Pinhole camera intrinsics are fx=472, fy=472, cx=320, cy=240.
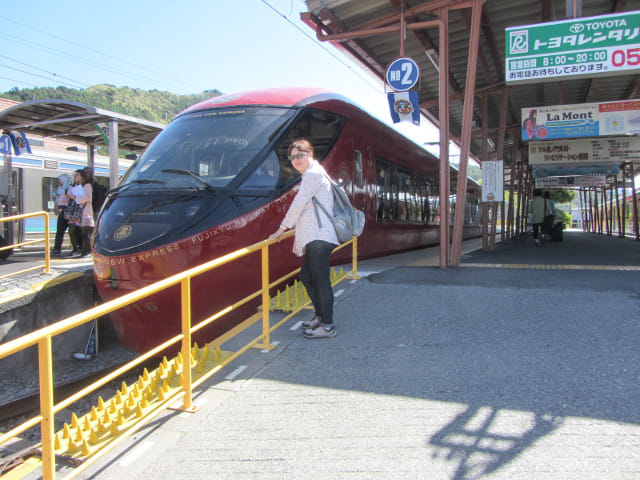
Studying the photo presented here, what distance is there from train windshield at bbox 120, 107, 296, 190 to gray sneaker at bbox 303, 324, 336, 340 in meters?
1.82

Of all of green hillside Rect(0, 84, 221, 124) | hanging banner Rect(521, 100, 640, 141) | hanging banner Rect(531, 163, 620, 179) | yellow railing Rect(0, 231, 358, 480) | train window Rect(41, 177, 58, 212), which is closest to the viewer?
yellow railing Rect(0, 231, 358, 480)

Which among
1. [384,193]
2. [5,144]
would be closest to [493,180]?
[384,193]

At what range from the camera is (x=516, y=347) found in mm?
3857

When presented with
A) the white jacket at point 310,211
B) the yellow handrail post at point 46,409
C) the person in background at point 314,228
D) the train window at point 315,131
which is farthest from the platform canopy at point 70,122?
the yellow handrail post at point 46,409

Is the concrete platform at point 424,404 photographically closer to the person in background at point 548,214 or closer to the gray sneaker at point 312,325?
the gray sneaker at point 312,325

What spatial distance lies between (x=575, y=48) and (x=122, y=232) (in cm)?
662

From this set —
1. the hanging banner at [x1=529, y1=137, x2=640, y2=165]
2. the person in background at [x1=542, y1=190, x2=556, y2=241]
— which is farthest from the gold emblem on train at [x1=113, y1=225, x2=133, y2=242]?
the hanging banner at [x1=529, y1=137, x2=640, y2=165]

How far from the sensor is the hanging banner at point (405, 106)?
775 cm

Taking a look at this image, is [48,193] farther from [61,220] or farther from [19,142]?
[61,220]

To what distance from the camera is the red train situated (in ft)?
15.0

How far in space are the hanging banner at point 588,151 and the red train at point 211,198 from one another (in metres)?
9.89

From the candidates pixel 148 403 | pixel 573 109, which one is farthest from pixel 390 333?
pixel 573 109

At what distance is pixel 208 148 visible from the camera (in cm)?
546

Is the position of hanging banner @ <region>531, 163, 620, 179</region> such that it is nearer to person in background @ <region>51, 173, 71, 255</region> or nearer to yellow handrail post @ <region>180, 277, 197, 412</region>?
person in background @ <region>51, 173, 71, 255</region>
